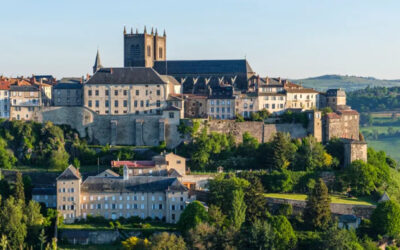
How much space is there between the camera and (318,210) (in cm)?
5731

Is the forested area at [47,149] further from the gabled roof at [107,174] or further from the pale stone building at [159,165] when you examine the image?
the gabled roof at [107,174]

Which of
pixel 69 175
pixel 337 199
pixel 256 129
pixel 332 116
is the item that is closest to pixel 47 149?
pixel 69 175

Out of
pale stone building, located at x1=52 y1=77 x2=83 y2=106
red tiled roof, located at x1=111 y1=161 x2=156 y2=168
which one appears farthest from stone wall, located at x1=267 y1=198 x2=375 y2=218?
pale stone building, located at x1=52 y1=77 x2=83 y2=106

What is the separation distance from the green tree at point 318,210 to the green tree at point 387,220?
4161mm

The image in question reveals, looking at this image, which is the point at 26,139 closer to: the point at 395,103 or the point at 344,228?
the point at 344,228

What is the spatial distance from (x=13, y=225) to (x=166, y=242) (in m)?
12.6

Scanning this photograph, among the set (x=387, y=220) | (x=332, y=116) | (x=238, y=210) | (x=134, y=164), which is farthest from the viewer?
(x=332, y=116)

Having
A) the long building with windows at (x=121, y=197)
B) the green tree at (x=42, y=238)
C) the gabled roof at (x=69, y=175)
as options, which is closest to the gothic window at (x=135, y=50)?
the long building with windows at (x=121, y=197)

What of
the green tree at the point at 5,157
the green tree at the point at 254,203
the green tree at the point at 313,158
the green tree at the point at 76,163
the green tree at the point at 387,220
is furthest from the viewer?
the green tree at the point at 313,158

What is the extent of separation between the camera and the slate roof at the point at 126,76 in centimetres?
7312

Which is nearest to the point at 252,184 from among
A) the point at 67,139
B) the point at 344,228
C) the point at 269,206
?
the point at 269,206

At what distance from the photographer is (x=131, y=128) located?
71125mm

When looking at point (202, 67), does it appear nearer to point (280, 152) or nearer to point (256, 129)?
point (256, 129)

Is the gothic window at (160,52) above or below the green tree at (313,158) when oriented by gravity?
above
